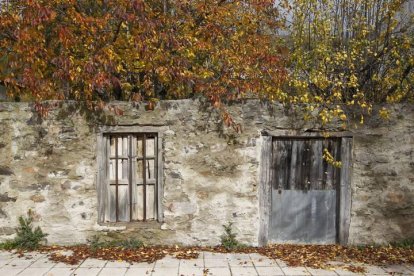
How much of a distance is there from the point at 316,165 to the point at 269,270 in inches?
72.7

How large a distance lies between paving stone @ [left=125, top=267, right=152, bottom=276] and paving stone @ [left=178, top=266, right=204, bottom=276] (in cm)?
40

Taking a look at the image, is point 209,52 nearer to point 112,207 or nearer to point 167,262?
point 112,207

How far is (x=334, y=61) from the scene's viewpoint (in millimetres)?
6773

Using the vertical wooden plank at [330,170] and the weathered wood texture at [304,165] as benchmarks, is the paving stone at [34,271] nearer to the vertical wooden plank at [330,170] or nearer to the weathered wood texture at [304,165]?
the weathered wood texture at [304,165]

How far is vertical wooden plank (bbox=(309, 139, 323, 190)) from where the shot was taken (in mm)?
5988

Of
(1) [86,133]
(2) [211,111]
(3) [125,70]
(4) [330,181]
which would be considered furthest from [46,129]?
(4) [330,181]

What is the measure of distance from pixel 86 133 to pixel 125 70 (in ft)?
4.73

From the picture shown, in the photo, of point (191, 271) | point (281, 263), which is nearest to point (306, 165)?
point (281, 263)

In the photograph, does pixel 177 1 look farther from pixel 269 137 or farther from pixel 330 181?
pixel 330 181

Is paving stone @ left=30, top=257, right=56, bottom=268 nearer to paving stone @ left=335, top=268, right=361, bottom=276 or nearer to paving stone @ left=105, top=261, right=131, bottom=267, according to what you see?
paving stone @ left=105, top=261, right=131, bottom=267

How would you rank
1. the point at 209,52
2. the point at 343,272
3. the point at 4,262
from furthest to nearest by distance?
1. the point at 209,52
2. the point at 4,262
3. the point at 343,272

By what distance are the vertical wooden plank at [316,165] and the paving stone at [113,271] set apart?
3.05 metres

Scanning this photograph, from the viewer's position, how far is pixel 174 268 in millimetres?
5062

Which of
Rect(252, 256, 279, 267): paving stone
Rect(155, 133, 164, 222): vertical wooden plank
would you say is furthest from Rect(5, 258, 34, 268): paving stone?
Rect(252, 256, 279, 267): paving stone
